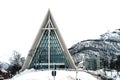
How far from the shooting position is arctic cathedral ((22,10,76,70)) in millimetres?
91625

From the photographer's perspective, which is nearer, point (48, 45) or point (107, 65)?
point (48, 45)

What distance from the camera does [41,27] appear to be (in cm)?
9131

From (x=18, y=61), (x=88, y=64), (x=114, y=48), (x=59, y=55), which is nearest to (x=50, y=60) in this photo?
(x=59, y=55)

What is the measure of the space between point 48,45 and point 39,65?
508 centimetres

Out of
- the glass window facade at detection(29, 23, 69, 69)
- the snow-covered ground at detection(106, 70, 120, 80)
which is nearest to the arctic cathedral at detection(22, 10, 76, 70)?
the glass window facade at detection(29, 23, 69, 69)

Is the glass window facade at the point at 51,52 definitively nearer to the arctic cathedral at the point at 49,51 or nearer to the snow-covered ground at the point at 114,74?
the arctic cathedral at the point at 49,51

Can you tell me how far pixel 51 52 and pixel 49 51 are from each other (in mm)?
779

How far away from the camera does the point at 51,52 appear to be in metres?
93.3

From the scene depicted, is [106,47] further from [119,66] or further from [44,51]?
[44,51]

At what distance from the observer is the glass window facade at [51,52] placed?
92.6m

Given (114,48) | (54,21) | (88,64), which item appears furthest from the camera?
(114,48)

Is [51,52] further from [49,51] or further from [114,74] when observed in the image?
[114,74]

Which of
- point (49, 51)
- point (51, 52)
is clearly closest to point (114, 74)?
point (51, 52)

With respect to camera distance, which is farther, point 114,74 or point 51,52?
point 114,74
